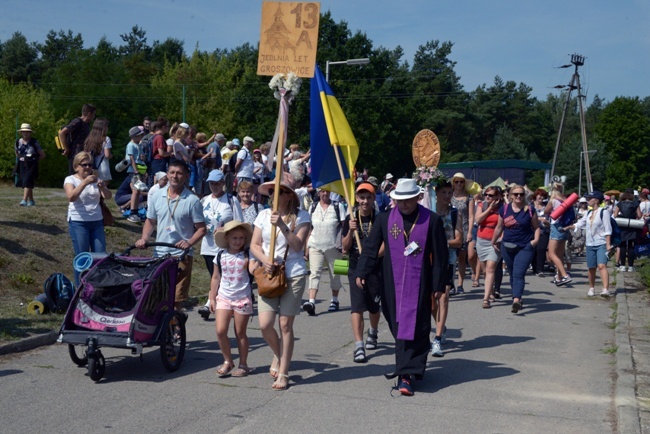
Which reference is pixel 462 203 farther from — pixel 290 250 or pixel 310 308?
pixel 290 250

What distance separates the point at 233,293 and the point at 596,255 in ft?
31.6

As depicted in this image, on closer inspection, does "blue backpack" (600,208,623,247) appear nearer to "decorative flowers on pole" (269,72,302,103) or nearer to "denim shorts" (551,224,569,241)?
"denim shorts" (551,224,569,241)

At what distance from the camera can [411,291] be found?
7637mm

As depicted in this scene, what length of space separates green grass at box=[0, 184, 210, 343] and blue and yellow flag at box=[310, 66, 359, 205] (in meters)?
3.49

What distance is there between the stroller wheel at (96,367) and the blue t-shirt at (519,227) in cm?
749

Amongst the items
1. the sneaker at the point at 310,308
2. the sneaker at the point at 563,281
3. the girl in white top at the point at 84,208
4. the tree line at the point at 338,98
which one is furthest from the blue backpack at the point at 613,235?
the tree line at the point at 338,98

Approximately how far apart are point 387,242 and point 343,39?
55.2 metres

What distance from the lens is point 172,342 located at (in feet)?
26.5

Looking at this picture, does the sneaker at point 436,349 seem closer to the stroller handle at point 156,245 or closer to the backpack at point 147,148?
the stroller handle at point 156,245

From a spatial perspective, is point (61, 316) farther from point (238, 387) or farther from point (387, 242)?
point (387, 242)

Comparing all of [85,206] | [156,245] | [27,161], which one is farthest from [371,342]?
[27,161]

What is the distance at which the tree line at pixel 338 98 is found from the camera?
56281 mm

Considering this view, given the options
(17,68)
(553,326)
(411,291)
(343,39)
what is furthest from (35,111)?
(17,68)

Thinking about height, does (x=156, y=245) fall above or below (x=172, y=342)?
above
